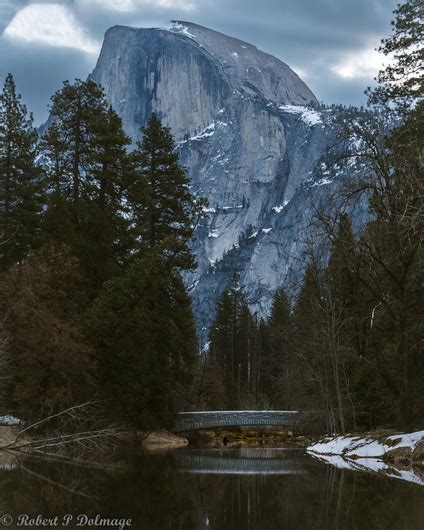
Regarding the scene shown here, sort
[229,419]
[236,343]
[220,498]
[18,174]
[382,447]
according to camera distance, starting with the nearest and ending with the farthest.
→ [220,498], [382,447], [18,174], [229,419], [236,343]

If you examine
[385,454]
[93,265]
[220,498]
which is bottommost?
[220,498]

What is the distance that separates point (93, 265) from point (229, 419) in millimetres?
17048

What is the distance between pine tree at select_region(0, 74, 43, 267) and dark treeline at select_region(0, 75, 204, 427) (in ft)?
0.24

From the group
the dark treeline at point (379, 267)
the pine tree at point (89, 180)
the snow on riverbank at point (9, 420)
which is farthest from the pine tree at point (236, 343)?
the snow on riverbank at point (9, 420)

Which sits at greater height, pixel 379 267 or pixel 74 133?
pixel 74 133

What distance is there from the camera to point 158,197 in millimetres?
35938

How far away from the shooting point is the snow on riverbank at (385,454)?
598 inches

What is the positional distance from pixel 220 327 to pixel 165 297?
5193cm

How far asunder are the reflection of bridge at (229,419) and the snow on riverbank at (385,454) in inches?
808

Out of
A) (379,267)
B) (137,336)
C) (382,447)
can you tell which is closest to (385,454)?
(382,447)

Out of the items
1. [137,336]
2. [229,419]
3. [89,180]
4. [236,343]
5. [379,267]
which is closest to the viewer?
[379,267]

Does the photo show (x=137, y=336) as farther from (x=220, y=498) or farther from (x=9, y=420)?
(x=220, y=498)

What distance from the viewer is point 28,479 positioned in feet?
42.1

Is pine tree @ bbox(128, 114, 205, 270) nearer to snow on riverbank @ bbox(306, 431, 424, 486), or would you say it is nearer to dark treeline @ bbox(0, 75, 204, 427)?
dark treeline @ bbox(0, 75, 204, 427)
